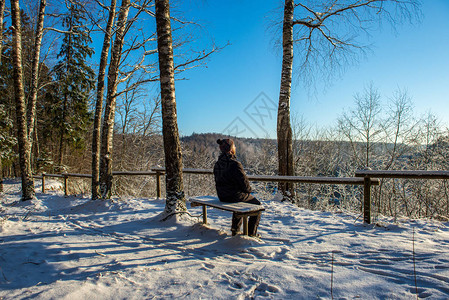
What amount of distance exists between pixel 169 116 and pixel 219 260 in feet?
9.27

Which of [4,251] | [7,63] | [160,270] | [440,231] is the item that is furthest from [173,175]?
[7,63]

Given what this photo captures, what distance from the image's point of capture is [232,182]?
13.9ft

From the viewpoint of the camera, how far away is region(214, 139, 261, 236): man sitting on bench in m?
4.13

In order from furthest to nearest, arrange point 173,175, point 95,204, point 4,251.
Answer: point 95,204
point 173,175
point 4,251

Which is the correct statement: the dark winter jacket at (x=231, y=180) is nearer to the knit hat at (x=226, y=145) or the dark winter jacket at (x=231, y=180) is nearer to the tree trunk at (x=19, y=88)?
the knit hat at (x=226, y=145)

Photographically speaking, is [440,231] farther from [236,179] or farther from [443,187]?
[443,187]

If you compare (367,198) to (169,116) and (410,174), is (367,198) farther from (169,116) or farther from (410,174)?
(169,116)

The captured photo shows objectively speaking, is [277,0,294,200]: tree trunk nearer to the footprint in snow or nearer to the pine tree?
the footprint in snow

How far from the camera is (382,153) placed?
19.6 meters

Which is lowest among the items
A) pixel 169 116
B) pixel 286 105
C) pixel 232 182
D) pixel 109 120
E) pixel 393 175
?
pixel 232 182

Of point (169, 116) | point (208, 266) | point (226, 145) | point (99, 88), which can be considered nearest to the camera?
point (208, 266)

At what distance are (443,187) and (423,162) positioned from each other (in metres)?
2.08

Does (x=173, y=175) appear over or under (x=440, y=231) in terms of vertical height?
over

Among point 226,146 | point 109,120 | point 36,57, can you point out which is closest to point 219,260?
point 226,146
